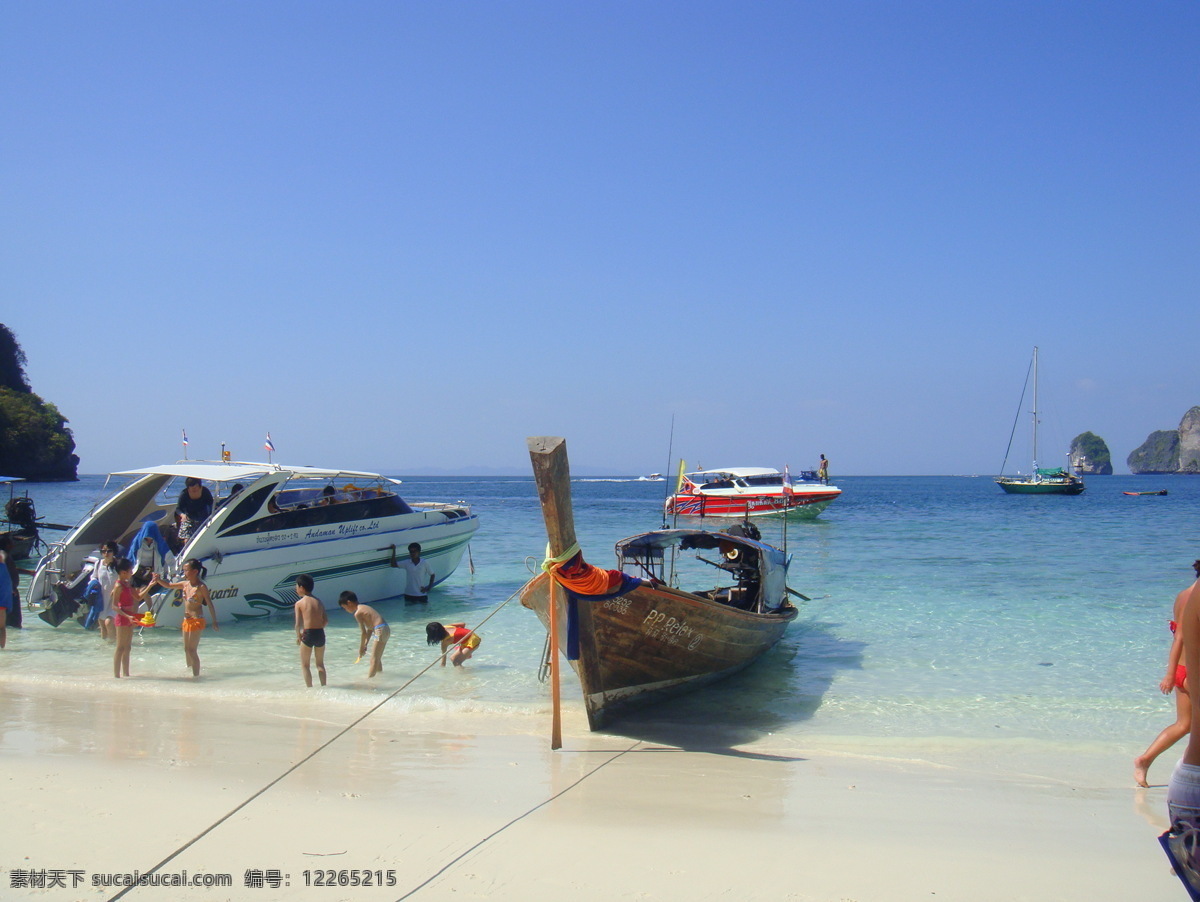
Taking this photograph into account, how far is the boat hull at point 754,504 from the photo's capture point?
36.3m

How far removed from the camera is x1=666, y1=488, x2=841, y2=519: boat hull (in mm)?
36281

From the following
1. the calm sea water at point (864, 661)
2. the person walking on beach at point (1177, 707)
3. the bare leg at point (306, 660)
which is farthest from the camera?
the bare leg at point (306, 660)

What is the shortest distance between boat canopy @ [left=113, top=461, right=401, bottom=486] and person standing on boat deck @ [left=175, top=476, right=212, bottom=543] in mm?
197

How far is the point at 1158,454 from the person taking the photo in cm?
15425

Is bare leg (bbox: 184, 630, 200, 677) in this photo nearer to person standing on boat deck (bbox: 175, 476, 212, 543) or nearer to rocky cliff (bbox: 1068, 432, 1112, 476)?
person standing on boat deck (bbox: 175, 476, 212, 543)

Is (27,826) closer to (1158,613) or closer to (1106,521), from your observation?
(1158,613)

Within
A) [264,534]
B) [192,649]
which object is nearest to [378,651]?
[192,649]

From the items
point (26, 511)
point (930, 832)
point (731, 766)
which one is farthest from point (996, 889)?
point (26, 511)

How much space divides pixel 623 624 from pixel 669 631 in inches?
28.2

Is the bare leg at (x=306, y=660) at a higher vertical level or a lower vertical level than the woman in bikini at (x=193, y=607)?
lower

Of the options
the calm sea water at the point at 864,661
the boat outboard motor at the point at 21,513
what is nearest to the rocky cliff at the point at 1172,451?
the calm sea water at the point at 864,661

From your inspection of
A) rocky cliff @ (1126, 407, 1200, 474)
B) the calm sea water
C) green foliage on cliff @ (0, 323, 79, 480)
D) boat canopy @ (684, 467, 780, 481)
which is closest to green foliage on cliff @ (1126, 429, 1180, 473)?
rocky cliff @ (1126, 407, 1200, 474)

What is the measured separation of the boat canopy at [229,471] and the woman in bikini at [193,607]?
145 centimetres

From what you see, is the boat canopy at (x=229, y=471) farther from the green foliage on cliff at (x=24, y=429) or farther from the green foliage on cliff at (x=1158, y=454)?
the green foliage on cliff at (x=1158, y=454)
